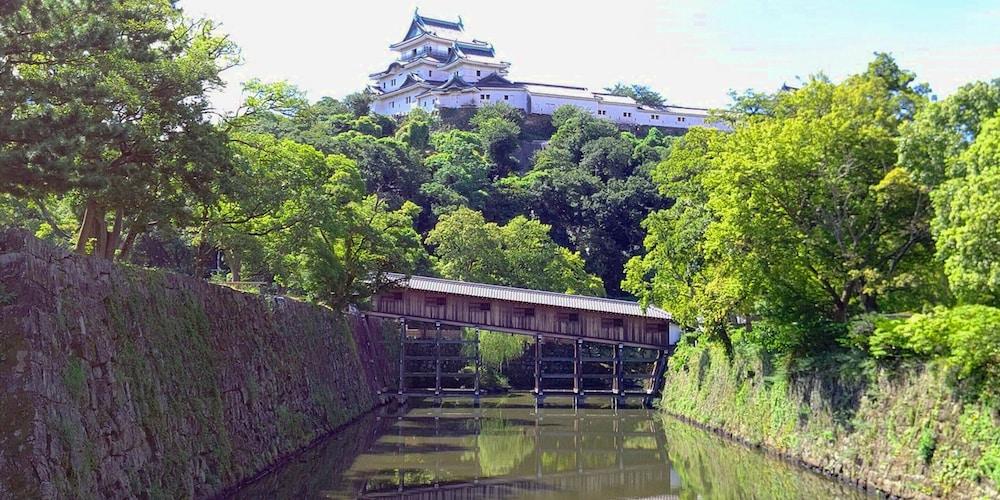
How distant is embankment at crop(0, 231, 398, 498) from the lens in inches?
393

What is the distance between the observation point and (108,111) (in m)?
14.5

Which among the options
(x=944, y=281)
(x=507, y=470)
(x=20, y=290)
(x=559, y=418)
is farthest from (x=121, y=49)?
(x=559, y=418)

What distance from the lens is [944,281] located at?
19.4 meters

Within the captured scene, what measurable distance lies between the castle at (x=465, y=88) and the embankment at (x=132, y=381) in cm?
6006

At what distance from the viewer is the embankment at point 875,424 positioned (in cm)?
1435

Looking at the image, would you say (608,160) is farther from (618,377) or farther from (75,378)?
(75,378)

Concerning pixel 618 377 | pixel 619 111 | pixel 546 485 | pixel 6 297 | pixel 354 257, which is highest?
pixel 619 111

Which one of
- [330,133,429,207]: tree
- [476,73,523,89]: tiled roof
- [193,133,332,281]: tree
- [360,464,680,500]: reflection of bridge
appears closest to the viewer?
[360,464,680,500]: reflection of bridge

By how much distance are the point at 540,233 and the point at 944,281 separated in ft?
99.3

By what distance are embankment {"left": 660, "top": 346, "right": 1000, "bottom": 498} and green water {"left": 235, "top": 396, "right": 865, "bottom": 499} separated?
672 mm

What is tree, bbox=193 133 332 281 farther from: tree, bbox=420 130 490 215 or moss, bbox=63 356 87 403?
tree, bbox=420 130 490 215

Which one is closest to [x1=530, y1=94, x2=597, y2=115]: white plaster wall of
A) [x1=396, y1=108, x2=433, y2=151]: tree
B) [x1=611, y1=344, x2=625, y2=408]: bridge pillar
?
[x1=396, y1=108, x2=433, y2=151]: tree

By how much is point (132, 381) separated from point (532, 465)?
11.4 m

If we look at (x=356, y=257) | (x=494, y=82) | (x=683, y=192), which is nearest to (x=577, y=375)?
(x=683, y=192)
